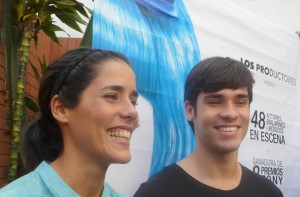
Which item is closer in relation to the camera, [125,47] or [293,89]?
[125,47]

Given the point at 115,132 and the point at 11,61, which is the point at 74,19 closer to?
the point at 11,61

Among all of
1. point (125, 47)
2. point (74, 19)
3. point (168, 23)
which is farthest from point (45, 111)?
point (74, 19)

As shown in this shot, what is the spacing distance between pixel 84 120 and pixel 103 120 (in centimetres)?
6

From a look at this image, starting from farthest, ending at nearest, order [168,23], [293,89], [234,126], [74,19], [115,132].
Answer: [293,89] → [74,19] → [168,23] → [234,126] → [115,132]

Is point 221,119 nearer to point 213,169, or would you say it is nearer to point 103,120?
point 213,169

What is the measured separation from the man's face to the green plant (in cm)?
83

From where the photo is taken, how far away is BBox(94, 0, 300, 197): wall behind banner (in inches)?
76.4

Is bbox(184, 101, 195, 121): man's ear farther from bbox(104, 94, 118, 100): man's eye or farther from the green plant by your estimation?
the green plant

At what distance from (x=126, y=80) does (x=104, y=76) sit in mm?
68

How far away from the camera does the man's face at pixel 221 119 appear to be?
177 cm

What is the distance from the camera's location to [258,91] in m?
2.50

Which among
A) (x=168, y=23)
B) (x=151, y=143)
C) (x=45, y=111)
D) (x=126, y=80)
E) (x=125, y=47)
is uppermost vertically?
(x=168, y=23)

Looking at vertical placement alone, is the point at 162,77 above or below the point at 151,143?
above

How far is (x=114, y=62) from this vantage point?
4.50 feet
